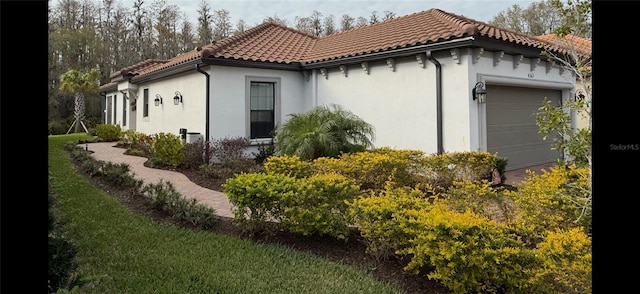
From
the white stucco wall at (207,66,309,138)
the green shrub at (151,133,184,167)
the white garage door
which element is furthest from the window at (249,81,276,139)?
the white garage door

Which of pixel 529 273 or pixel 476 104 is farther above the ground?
pixel 476 104

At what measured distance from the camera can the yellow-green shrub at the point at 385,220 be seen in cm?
376

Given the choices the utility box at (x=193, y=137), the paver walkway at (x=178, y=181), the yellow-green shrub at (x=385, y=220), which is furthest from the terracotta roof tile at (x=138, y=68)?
the yellow-green shrub at (x=385, y=220)

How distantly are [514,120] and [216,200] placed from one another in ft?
25.1

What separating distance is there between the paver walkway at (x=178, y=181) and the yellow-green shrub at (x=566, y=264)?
4211 mm

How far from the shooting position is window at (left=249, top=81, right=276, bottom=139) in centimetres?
1127

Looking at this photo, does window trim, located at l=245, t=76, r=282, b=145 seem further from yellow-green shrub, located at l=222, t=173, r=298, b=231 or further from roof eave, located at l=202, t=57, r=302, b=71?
yellow-green shrub, located at l=222, t=173, r=298, b=231

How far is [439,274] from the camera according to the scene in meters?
3.21

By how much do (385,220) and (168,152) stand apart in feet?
26.9

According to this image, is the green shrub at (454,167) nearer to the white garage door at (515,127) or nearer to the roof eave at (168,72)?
the white garage door at (515,127)

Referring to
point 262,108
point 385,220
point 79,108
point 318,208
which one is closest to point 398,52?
point 262,108

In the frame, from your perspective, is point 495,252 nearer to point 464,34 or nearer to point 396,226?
point 396,226

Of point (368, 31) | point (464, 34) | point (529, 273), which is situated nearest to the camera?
point (529, 273)
